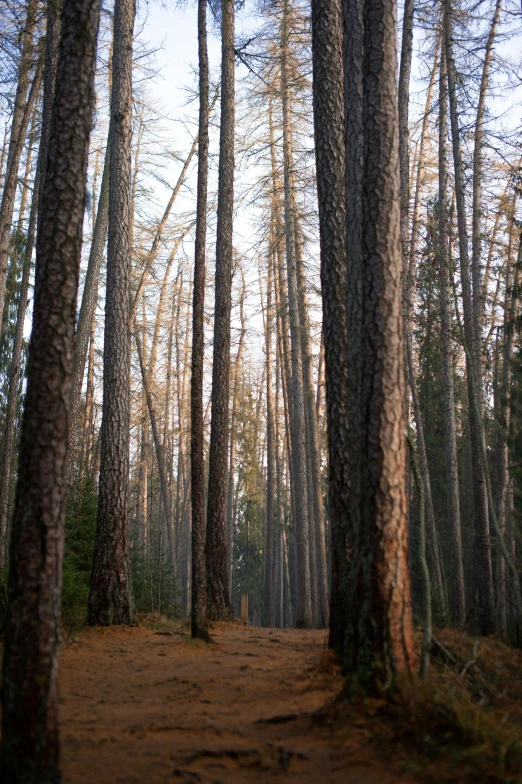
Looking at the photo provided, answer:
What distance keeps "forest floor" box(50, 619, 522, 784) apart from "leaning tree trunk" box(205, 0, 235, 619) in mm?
4384

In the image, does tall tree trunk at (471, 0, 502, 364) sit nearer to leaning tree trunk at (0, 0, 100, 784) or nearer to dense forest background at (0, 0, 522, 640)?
dense forest background at (0, 0, 522, 640)

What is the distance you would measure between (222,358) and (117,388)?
8.88 feet

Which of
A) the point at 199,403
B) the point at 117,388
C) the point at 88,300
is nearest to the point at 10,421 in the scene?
the point at 88,300

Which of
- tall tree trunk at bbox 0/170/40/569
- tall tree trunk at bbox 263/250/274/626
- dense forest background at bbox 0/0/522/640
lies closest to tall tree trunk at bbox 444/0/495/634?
dense forest background at bbox 0/0/522/640

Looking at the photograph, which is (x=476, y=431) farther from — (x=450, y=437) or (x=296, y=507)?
(x=296, y=507)

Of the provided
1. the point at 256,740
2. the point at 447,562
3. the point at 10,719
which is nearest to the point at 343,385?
the point at 256,740

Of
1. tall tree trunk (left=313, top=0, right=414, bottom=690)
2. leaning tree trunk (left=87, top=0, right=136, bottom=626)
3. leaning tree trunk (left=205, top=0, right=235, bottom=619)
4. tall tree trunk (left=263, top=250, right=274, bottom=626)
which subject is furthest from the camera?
tall tree trunk (left=263, top=250, right=274, bottom=626)

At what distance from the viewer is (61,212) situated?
4.12 meters

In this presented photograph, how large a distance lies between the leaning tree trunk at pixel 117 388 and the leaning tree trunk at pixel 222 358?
75.1 inches

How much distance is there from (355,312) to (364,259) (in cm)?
83

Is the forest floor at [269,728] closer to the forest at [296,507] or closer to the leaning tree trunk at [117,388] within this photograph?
the forest at [296,507]

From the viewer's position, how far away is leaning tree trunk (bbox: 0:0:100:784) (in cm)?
352

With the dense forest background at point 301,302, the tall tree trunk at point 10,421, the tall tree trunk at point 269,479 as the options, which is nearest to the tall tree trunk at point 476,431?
the dense forest background at point 301,302

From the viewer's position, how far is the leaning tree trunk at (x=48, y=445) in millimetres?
3516
